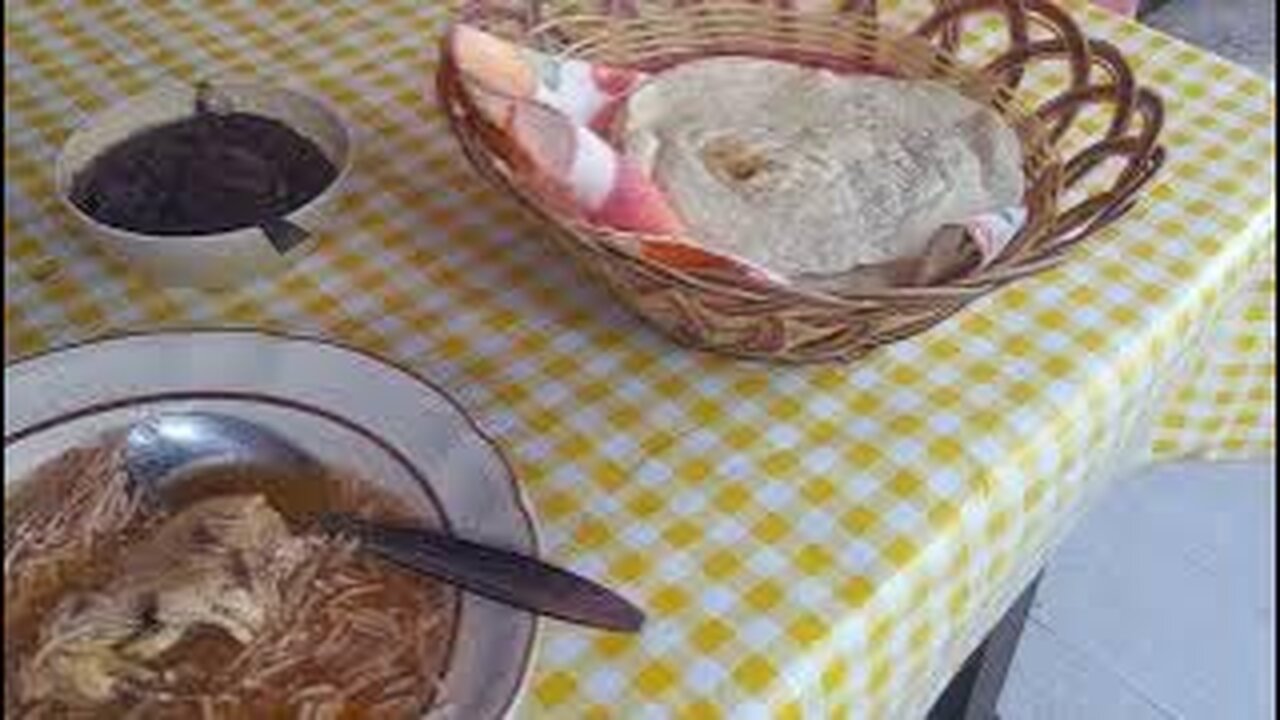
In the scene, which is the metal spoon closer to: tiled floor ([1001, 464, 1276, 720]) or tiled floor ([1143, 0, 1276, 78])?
tiled floor ([1001, 464, 1276, 720])

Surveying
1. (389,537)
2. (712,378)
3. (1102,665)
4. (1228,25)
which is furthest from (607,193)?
(1228,25)

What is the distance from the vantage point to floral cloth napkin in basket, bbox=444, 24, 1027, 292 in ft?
2.07

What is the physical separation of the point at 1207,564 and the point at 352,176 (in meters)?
1.06

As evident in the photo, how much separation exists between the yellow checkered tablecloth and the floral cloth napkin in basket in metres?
0.06

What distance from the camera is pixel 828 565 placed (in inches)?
23.5

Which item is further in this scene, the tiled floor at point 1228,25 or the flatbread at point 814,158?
the tiled floor at point 1228,25

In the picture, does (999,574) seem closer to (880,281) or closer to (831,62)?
(880,281)

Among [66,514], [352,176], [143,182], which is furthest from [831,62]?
[66,514]

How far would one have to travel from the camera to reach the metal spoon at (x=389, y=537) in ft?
1.69

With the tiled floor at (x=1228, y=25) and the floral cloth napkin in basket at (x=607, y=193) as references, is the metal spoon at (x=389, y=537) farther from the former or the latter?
the tiled floor at (x=1228, y=25)

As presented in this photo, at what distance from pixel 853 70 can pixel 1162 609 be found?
2.73 feet

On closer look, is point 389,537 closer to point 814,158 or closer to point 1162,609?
point 814,158

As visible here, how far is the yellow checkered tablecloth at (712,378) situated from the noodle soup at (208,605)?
0.24 ft

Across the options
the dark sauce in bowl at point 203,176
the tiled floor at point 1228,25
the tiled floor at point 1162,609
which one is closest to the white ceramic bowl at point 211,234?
the dark sauce in bowl at point 203,176
